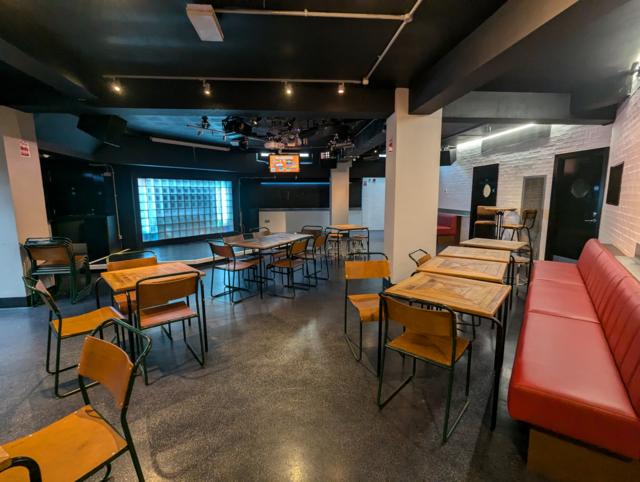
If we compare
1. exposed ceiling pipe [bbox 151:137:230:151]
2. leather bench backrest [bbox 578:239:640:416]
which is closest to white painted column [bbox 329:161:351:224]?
exposed ceiling pipe [bbox 151:137:230:151]

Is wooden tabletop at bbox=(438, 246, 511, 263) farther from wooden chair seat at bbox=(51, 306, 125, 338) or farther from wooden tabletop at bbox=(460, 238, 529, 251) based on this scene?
wooden chair seat at bbox=(51, 306, 125, 338)

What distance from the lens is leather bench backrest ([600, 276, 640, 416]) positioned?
53.0 inches

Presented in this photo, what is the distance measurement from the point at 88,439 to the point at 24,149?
4.47 m

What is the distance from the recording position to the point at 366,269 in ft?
8.86

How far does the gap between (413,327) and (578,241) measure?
212 inches

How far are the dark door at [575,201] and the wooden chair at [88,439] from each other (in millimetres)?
6364

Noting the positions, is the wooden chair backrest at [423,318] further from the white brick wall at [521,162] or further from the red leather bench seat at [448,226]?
the red leather bench seat at [448,226]

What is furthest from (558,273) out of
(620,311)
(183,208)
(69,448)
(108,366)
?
(183,208)

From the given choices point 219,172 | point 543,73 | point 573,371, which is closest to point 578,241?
point 543,73

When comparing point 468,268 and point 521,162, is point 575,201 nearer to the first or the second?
point 521,162

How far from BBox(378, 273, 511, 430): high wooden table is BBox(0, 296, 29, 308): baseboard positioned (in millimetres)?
4709

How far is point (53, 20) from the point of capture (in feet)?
7.69

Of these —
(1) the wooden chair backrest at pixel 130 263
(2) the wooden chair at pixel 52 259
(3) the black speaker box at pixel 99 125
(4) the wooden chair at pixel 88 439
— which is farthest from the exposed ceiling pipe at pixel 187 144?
(4) the wooden chair at pixel 88 439

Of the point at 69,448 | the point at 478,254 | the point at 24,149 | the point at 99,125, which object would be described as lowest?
the point at 69,448
